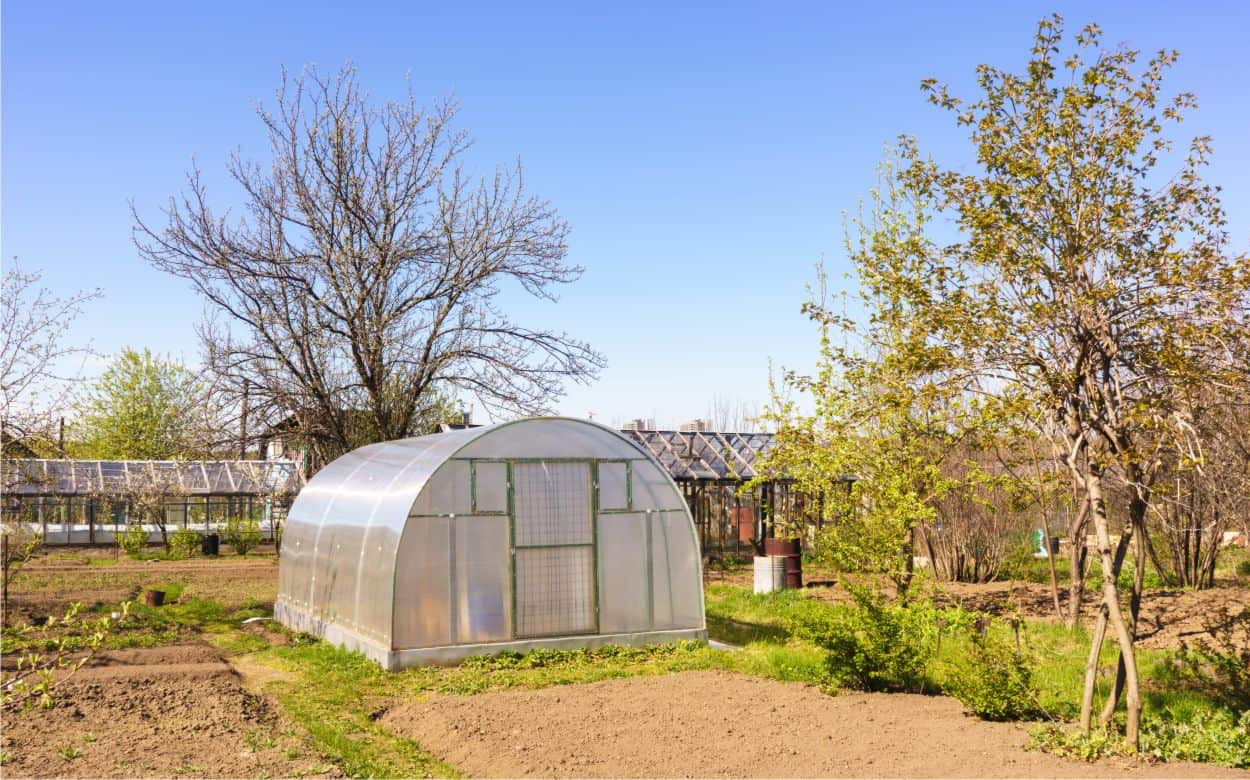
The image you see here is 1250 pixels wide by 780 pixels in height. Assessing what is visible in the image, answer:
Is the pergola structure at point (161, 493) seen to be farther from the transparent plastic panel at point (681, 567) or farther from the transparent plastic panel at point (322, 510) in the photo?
the transparent plastic panel at point (681, 567)

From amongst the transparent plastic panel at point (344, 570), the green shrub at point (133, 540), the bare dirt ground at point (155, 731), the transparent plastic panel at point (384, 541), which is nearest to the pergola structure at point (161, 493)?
the green shrub at point (133, 540)

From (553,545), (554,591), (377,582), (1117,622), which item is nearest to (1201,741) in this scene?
(1117,622)

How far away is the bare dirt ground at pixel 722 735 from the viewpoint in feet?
23.2

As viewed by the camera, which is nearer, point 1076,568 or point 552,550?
point 552,550

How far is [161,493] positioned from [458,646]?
23555mm

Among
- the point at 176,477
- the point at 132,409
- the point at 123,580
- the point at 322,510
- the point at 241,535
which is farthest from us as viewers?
the point at 132,409

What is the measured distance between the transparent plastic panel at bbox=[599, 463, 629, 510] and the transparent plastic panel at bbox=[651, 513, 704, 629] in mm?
465

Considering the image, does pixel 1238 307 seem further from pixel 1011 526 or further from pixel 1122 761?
pixel 1011 526

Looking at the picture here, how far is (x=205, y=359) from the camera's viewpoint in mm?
20781

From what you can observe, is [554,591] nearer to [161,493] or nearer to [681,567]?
[681,567]

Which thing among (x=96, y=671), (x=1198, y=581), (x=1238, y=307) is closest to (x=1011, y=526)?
(x=1198, y=581)

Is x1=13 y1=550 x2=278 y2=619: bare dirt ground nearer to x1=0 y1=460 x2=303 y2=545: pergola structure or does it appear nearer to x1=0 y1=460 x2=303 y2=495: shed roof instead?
x1=0 y1=460 x2=303 y2=545: pergola structure

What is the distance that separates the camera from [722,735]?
8227mm

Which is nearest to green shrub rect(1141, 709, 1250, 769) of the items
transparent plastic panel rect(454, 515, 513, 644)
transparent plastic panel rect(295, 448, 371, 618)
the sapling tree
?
transparent plastic panel rect(454, 515, 513, 644)
